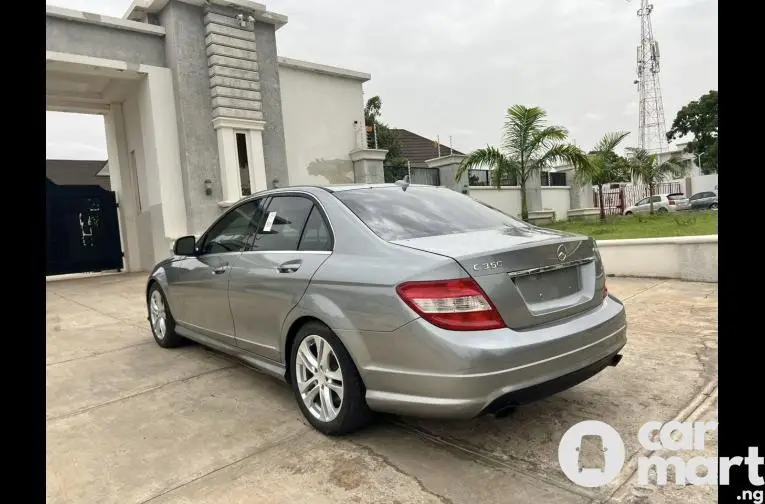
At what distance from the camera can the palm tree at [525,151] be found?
1289 cm

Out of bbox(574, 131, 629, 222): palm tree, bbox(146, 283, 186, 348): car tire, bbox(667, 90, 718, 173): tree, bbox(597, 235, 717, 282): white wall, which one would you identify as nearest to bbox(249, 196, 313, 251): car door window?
bbox(146, 283, 186, 348): car tire

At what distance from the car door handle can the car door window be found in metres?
0.14

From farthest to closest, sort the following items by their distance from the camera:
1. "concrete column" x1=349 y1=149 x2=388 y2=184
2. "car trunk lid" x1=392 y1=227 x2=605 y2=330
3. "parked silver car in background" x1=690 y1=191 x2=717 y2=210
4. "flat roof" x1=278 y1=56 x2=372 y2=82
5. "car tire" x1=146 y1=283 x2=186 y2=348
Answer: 1. "parked silver car in background" x1=690 y1=191 x2=717 y2=210
2. "concrete column" x1=349 y1=149 x2=388 y2=184
3. "flat roof" x1=278 y1=56 x2=372 y2=82
4. "car tire" x1=146 y1=283 x2=186 y2=348
5. "car trunk lid" x1=392 y1=227 x2=605 y2=330

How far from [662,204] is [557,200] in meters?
7.73

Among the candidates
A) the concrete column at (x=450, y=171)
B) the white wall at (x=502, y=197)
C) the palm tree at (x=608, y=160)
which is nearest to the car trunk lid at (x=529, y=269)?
the concrete column at (x=450, y=171)

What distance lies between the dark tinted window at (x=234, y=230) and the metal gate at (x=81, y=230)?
11.2m

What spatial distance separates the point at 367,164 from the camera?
1448cm

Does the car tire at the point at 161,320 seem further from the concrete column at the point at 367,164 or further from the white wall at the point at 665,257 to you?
the concrete column at the point at 367,164

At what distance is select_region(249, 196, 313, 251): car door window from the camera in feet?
11.5

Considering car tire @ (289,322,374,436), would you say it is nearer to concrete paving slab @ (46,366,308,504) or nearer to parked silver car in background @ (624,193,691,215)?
concrete paving slab @ (46,366,308,504)

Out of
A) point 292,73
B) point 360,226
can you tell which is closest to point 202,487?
point 360,226

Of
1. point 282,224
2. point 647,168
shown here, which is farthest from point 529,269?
point 647,168
